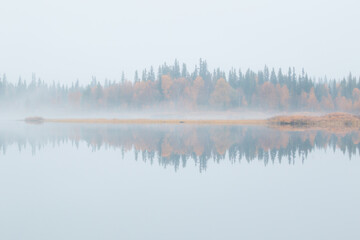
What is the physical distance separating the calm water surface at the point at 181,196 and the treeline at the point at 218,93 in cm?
9254

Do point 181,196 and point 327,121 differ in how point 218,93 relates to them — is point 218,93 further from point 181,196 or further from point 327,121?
point 181,196

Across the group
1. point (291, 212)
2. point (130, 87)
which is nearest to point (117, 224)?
point (291, 212)

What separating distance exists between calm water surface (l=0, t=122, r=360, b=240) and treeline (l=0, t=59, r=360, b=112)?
92.5 m

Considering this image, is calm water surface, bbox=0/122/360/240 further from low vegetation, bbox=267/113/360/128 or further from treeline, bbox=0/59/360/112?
treeline, bbox=0/59/360/112

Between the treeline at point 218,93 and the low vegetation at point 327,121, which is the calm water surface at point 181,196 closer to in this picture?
the low vegetation at point 327,121

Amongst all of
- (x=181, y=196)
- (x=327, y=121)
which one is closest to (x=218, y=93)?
(x=327, y=121)

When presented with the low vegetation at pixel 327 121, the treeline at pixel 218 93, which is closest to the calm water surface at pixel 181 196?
the low vegetation at pixel 327 121

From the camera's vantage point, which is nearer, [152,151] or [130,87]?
[152,151]

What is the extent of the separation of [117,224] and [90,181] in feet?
19.7

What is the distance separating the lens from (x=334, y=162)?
64.4 ft

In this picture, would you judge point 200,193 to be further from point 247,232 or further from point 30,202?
point 30,202

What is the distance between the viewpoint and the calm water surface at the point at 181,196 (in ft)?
29.2

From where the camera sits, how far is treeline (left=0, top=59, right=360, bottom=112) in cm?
11481

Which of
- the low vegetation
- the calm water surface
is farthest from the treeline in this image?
the calm water surface
